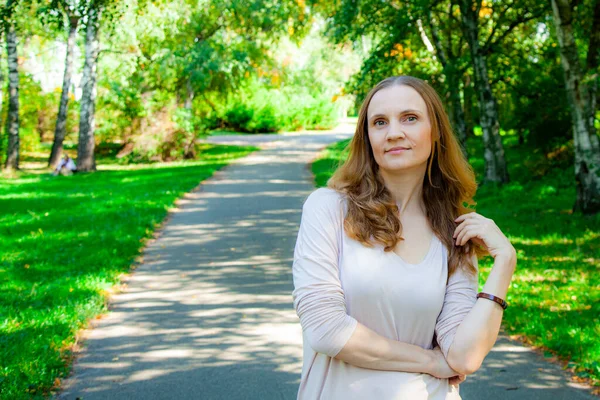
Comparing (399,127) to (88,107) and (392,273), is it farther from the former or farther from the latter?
(88,107)

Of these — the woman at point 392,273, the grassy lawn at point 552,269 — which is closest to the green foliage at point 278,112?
the grassy lawn at point 552,269

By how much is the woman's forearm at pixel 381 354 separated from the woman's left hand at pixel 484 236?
1.37 ft

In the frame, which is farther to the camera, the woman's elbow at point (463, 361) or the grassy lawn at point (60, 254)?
the grassy lawn at point (60, 254)

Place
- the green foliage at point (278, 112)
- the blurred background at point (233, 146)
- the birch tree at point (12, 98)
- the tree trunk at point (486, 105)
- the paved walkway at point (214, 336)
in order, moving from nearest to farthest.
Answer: the paved walkway at point (214, 336) < the blurred background at point (233, 146) < the tree trunk at point (486, 105) < the birch tree at point (12, 98) < the green foliage at point (278, 112)

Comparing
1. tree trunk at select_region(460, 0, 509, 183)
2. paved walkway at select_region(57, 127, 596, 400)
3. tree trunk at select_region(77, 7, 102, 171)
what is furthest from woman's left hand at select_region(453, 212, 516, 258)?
tree trunk at select_region(77, 7, 102, 171)


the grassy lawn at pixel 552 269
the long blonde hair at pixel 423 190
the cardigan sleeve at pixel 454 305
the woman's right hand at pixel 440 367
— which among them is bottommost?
the grassy lawn at pixel 552 269

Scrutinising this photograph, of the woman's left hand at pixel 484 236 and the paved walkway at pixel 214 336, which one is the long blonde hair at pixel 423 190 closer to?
the woman's left hand at pixel 484 236

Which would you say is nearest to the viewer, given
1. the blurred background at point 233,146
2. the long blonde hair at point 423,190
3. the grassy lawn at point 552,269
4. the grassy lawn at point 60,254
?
the long blonde hair at point 423,190

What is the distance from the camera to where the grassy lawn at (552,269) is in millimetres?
5578

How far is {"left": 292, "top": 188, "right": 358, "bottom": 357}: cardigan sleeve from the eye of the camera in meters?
2.04

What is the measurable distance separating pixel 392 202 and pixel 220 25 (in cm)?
2424

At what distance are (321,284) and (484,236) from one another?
0.60 m

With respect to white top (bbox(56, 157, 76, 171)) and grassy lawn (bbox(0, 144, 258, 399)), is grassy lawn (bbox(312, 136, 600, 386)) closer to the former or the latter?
grassy lawn (bbox(0, 144, 258, 399))

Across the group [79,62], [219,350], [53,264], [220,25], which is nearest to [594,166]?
[219,350]
